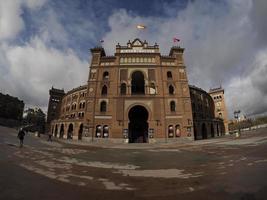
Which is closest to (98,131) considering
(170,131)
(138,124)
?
(138,124)

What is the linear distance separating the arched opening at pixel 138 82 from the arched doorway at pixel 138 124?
5.76 metres

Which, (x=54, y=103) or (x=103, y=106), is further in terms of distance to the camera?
(x=54, y=103)

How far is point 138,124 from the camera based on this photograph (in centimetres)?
4359

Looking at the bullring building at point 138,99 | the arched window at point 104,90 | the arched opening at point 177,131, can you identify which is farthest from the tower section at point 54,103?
the arched opening at point 177,131

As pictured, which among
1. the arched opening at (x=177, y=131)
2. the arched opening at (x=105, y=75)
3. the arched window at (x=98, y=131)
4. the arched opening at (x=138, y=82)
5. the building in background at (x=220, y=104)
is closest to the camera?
the arched window at (x=98, y=131)

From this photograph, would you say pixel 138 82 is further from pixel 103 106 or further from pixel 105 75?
pixel 103 106

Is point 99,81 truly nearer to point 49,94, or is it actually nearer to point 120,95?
point 120,95

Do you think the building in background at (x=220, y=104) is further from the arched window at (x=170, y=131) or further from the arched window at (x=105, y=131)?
the arched window at (x=105, y=131)

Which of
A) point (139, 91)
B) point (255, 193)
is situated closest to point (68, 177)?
point (255, 193)

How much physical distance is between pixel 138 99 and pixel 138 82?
910cm

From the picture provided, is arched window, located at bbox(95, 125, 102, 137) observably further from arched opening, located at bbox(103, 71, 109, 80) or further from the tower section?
the tower section

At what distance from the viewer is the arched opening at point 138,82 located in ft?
145

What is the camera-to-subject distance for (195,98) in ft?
176

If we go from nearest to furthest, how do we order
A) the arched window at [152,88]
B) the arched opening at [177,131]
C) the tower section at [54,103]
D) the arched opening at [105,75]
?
the arched opening at [177,131] < the arched window at [152,88] < the arched opening at [105,75] < the tower section at [54,103]
